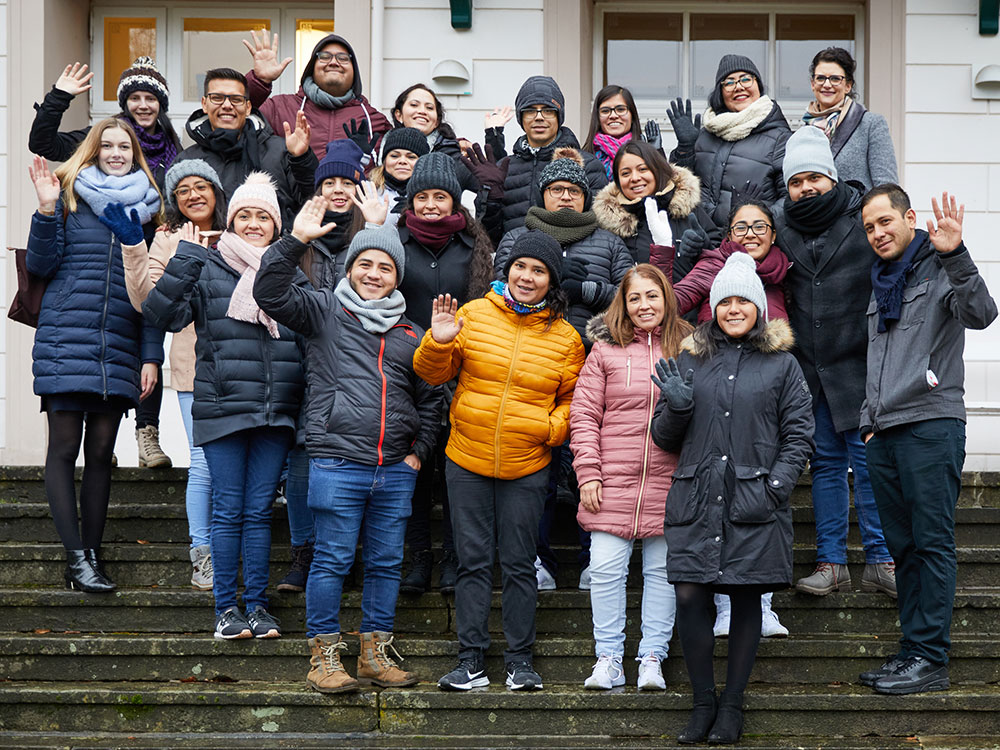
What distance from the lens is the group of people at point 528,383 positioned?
485 cm

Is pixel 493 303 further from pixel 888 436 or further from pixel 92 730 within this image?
pixel 92 730

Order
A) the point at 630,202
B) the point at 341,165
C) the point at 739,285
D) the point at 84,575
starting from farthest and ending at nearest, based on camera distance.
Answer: the point at 630,202
the point at 341,165
the point at 84,575
the point at 739,285

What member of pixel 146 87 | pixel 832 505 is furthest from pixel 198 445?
pixel 832 505

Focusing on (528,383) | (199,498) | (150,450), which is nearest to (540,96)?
(528,383)

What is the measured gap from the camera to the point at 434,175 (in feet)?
18.0

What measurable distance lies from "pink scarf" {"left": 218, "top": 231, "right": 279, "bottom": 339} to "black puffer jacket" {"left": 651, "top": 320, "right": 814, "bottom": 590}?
1676mm

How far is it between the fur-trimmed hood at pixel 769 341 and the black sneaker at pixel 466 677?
1.50m

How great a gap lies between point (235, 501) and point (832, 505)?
8.37ft

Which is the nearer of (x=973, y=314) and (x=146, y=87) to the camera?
(x=973, y=314)

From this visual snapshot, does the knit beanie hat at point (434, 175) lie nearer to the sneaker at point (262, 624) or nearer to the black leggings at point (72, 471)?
the black leggings at point (72, 471)

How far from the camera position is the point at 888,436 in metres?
5.04

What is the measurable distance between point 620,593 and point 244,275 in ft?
6.65

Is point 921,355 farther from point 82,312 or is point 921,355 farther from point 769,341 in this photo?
point 82,312

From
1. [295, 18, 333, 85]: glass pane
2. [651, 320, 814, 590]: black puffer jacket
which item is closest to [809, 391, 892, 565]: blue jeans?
[651, 320, 814, 590]: black puffer jacket
